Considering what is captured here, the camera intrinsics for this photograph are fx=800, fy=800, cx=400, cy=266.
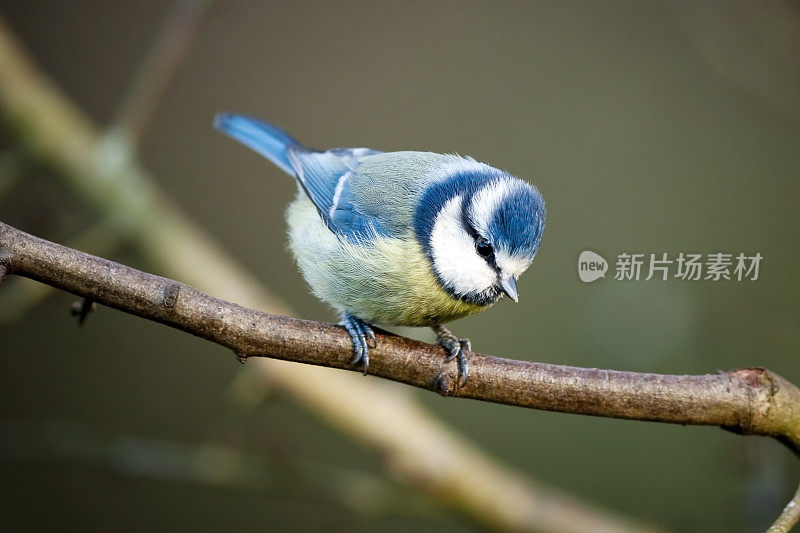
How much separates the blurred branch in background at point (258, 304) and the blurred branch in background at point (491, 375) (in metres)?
0.83

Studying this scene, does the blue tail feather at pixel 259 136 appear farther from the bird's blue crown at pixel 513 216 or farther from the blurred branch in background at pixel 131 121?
the bird's blue crown at pixel 513 216

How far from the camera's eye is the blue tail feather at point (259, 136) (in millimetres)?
2148

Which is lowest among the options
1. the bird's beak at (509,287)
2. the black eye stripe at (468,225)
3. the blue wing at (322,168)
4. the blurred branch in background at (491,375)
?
the blurred branch in background at (491,375)

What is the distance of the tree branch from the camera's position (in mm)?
1264

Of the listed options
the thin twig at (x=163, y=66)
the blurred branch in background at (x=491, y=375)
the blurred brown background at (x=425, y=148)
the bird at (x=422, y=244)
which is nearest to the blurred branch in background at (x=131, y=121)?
the thin twig at (x=163, y=66)

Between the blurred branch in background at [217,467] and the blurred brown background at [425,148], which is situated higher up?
the blurred brown background at [425,148]

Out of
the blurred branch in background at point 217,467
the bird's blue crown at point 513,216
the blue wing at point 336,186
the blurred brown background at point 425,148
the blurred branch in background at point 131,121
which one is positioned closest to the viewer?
the bird's blue crown at point 513,216

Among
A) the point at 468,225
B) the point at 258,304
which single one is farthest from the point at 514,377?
the point at 258,304

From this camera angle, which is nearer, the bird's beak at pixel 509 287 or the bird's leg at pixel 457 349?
the bird's leg at pixel 457 349

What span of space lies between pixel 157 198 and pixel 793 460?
6.85 ft

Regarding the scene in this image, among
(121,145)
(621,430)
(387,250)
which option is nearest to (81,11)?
(121,145)

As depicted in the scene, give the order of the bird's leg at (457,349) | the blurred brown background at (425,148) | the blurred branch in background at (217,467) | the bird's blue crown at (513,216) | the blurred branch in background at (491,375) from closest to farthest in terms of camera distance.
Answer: the blurred branch in background at (491,375) → the bird's leg at (457,349) → the bird's blue crown at (513,216) → the blurred branch in background at (217,467) → the blurred brown background at (425,148)

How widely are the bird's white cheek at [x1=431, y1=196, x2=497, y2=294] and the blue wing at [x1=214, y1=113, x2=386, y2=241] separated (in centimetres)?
13

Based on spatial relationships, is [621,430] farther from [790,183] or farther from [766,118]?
[766,118]
